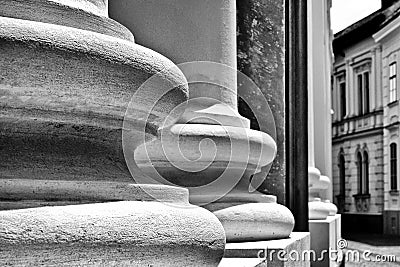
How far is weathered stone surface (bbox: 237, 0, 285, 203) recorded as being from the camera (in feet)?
14.0

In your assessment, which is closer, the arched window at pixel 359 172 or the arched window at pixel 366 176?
the arched window at pixel 366 176

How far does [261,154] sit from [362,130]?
2387 cm

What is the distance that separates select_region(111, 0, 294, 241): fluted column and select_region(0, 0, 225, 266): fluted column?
1.10m

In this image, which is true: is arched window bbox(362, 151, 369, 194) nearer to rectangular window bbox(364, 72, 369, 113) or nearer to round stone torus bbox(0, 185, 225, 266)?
rectangular window bbox(364, 72, 369, 113)

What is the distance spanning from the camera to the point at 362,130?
2661cm

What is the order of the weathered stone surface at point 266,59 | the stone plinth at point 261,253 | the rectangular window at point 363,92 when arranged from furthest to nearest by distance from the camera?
the rectangular window at point 363,92 → the weathered stone surface at point 266,59 → the stone plinth at point 261,253

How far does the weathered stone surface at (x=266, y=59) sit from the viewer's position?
4277 mm

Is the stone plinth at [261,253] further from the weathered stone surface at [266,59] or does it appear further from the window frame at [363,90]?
the window frame at [363,90]

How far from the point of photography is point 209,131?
287 centimetres

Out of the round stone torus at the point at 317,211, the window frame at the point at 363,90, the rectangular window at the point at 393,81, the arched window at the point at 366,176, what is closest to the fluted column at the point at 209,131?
the round stone torus at the point at 317,211

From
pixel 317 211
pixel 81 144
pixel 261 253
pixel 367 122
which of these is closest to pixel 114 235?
pixel 81 144

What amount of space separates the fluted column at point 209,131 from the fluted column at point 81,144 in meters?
1.10

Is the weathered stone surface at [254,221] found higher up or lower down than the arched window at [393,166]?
higher up

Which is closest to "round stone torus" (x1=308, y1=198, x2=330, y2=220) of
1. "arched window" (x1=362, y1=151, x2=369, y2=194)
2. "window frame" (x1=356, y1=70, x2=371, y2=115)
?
"window frame" (x1=356, y1=70, x2=371, y2=115)
